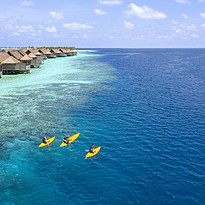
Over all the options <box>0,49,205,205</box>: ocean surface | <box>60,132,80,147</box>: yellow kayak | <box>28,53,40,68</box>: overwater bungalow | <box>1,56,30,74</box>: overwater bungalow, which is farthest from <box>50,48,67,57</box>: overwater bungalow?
<box>60,132,80,147</box>: yellow kayak

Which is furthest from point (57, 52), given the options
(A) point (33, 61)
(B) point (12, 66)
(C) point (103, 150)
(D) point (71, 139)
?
(C) point (103, 150)

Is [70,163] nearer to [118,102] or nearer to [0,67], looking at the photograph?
[118,102]

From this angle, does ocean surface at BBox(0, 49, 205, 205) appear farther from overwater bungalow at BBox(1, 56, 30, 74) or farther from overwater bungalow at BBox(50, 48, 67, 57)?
overwater bungalow at BBox(50, 48, 67, 57)

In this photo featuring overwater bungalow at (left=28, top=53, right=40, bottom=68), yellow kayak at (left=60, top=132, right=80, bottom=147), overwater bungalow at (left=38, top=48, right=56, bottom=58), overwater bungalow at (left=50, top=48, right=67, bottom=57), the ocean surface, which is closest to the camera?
the ocean surface

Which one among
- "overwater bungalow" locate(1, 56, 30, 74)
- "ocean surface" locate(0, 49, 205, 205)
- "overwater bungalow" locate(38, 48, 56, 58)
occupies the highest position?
"overwater bungalow" locate(38, 48, 56, 58)

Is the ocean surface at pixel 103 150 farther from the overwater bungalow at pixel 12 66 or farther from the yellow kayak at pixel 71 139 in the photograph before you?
the overwater bungalow at pixel 12 66

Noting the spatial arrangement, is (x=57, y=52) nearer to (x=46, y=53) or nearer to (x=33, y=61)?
(x=46, y=53)

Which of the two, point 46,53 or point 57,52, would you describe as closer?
point 46,53
